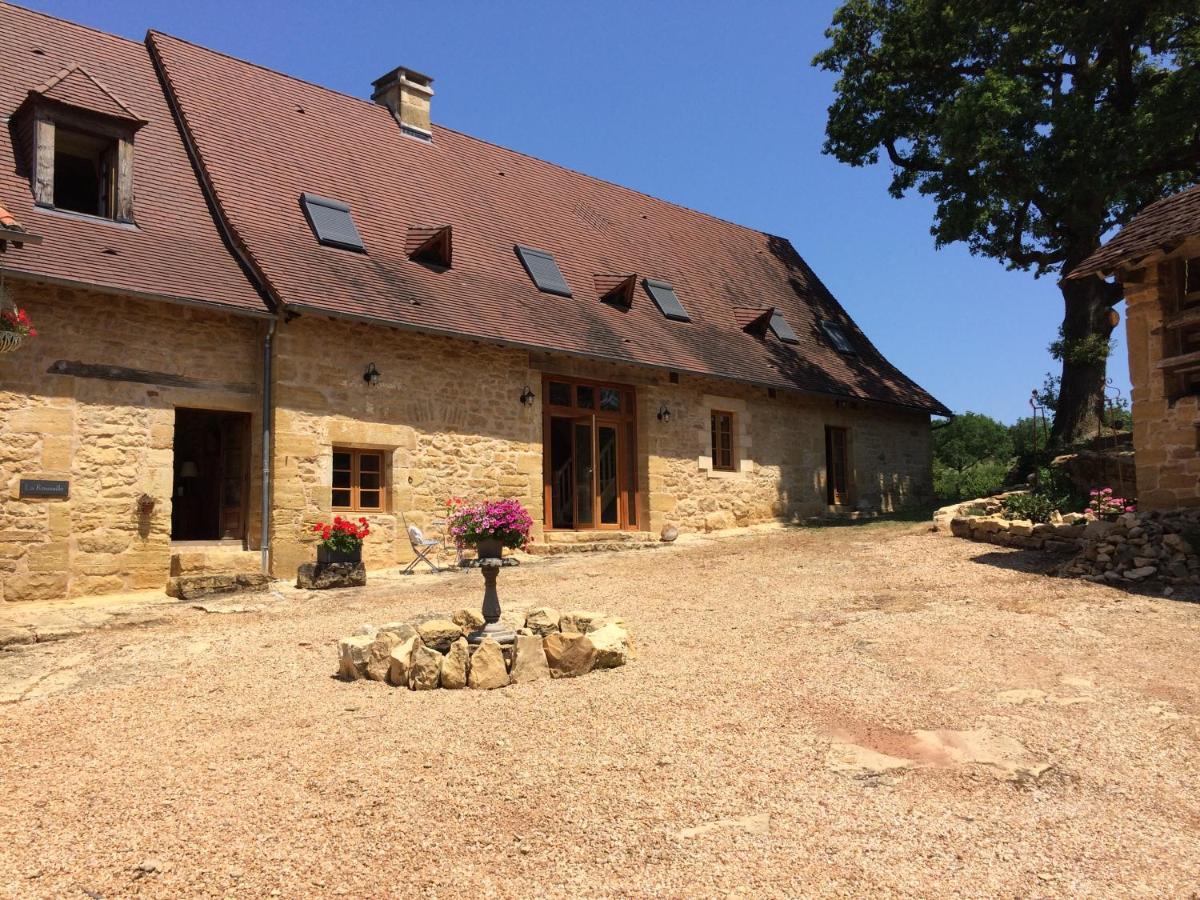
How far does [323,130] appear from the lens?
13719mm

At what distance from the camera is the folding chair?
35.3 ft

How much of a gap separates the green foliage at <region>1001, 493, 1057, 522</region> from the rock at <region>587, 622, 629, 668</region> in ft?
21.7

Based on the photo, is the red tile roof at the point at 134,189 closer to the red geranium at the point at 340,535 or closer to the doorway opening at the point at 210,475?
the doorway opening at the point at 210,475

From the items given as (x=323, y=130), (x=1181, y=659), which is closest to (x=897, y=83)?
(x=323, y=130)

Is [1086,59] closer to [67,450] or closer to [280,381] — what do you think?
[280,381]

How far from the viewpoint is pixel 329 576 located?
9.73 meters

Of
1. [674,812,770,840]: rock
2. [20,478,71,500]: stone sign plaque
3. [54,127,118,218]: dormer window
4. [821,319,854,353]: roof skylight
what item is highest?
[54,127,118,218]: dormer window

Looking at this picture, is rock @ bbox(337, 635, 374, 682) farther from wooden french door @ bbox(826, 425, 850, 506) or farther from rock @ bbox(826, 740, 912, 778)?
wooden french door @ bbox(826, 425, 850, 506)

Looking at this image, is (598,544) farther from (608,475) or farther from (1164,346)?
(1164,346)

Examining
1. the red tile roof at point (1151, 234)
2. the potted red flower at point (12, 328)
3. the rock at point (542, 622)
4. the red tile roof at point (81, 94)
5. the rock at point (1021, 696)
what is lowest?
the rock at point (1021, 696)

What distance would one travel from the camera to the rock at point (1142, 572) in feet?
26.2

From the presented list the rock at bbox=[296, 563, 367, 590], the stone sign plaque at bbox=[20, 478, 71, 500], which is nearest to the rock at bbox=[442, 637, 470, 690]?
the rock at bbox=[296, 563, 367, 590]

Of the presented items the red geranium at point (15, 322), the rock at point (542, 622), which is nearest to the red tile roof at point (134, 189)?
the red geranium at point (15, 322)

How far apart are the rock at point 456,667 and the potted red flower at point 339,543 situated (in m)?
4.57
